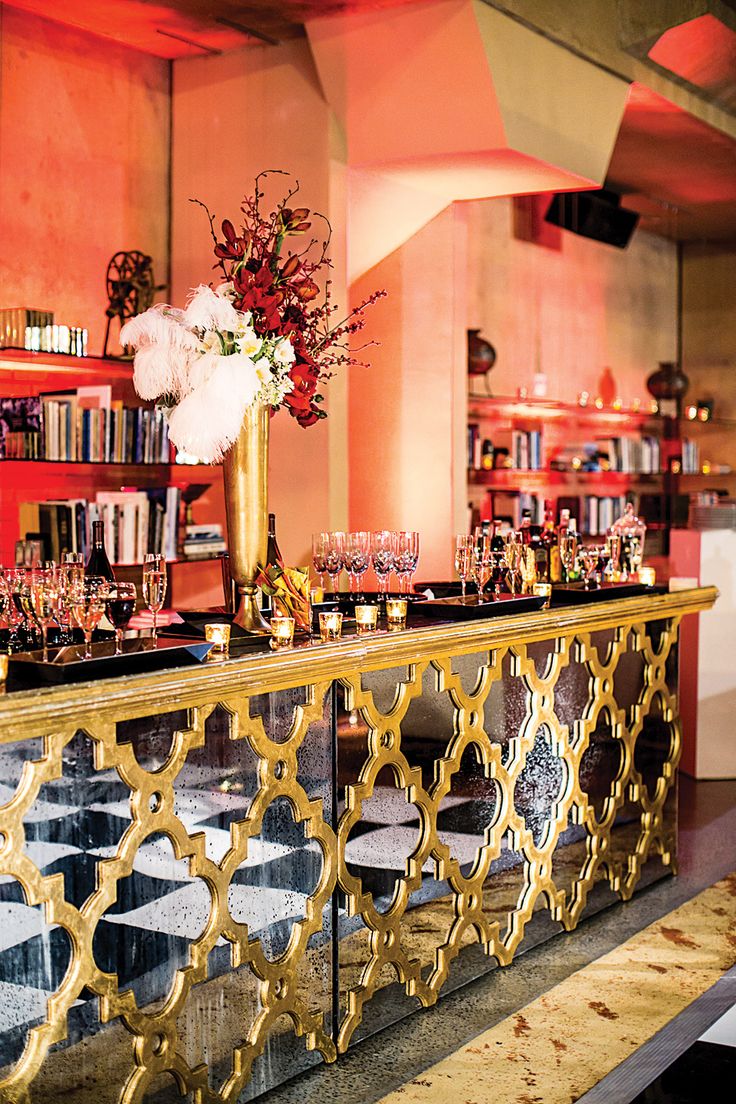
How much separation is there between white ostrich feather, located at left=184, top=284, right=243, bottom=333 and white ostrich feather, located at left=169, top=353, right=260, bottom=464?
3.1 inches

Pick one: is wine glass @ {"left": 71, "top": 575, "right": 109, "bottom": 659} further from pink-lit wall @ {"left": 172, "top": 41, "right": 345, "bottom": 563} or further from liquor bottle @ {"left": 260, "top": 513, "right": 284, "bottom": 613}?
pink-lit wall @ {"left": 172, "top": 41, "right": 345, "bottom": 563}

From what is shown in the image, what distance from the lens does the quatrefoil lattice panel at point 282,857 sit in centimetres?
247

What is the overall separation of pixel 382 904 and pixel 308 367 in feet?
4.49

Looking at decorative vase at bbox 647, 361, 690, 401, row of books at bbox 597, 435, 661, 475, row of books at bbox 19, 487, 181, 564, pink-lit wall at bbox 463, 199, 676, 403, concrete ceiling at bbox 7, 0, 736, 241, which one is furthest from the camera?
decorative vase at bbox 647, 361, 690, 401

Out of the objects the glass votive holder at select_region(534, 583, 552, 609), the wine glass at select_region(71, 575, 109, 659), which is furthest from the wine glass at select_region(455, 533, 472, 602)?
the wine glass at select_region(71, 575, 109, 659)

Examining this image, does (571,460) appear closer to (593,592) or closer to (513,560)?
(593,592)

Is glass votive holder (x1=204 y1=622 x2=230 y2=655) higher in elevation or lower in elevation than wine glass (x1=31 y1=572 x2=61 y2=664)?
lower

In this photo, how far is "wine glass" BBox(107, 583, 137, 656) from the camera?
2852 millimetres

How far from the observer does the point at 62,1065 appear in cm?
247

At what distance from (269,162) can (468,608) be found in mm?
2738

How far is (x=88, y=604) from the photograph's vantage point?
2.80 meters

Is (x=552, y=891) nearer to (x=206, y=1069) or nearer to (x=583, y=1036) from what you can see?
(x=583, y=1036)

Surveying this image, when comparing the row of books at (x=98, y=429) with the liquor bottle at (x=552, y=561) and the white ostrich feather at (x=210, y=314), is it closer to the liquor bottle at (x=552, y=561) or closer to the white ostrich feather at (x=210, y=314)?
the liquor bottle at (x=552, y=561)

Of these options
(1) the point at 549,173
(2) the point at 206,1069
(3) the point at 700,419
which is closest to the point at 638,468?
(3) the point at 700,419
